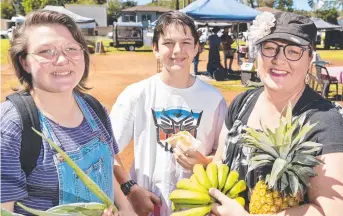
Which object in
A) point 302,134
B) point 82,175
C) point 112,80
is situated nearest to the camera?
point 82,175

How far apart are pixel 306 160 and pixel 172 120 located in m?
1.39

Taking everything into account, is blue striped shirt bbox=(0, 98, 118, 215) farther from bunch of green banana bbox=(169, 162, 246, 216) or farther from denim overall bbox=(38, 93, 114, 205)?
bunch of green banana bbox=(169, 162, 246, 216)

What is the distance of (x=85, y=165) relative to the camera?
7.20ft

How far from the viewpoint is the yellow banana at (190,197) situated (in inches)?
90.7

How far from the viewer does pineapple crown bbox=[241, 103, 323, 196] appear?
6.60ft

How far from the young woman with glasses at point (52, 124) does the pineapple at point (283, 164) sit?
0.82 m

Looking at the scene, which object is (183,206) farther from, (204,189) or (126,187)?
(126,187)

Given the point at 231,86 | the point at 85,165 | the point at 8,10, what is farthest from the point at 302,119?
the point at 8,10

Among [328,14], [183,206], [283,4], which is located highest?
[283,4]

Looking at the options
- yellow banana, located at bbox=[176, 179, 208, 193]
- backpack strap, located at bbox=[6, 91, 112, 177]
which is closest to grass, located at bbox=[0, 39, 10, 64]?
backpack strap, located at bbox=[6, 91, 112, 177]

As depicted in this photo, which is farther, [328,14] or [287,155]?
[328,14]

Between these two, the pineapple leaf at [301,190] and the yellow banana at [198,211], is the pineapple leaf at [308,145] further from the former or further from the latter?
the yellow banana at [198,211]

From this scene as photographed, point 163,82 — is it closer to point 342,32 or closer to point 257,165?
point 257,165

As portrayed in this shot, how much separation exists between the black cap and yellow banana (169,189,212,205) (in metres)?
1.01
